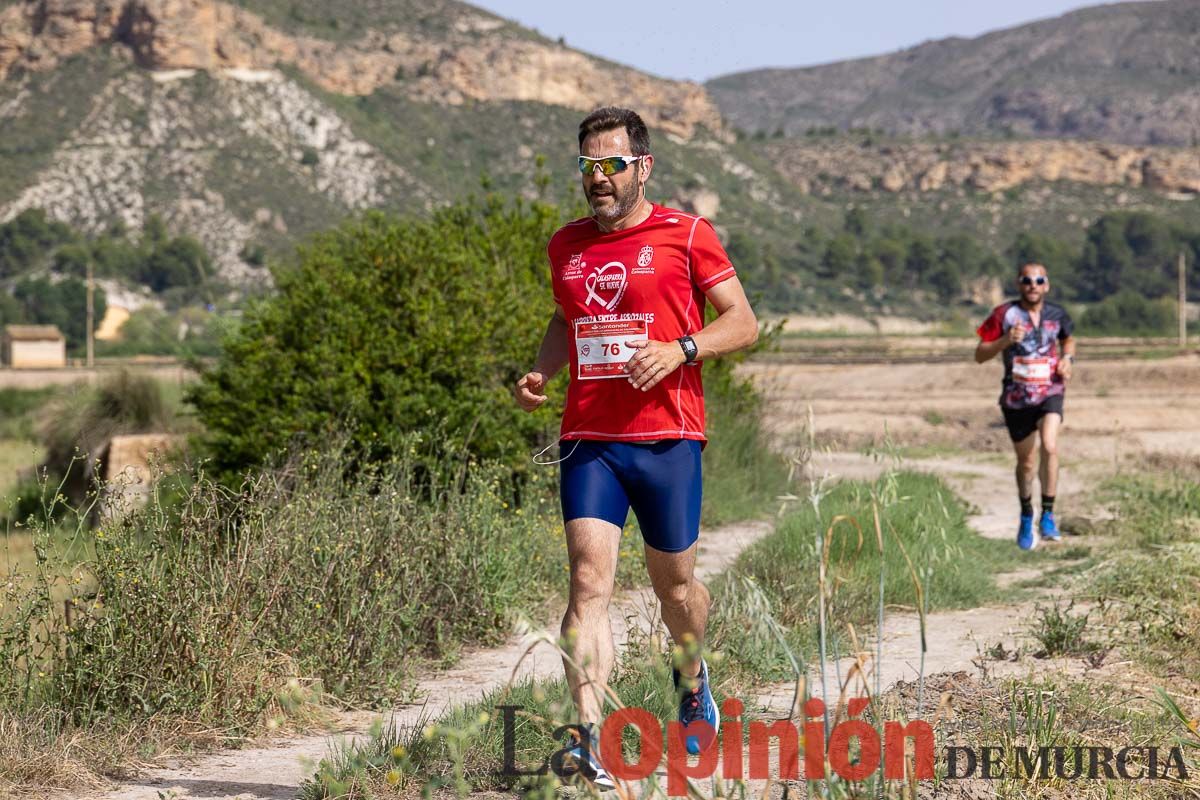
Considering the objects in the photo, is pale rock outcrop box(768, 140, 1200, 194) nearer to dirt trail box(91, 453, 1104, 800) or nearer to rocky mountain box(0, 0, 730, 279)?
rocky mountain box(0, 0, 730, 279)

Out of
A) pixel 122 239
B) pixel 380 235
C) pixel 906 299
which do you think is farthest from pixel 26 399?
pixel 906 299

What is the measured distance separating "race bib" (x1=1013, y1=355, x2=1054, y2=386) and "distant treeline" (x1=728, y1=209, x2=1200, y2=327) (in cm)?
9568

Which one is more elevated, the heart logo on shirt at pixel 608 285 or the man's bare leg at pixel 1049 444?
the heart logo on shirt at pixel 608 285

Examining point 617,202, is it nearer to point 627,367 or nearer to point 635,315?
point 635,315

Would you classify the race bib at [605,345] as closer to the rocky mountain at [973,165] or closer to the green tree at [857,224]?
the green tree at [857,224]

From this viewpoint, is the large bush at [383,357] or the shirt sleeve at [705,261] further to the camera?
the large bush at [383,357]

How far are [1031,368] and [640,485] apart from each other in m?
6.33

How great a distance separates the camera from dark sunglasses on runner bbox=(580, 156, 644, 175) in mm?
4430

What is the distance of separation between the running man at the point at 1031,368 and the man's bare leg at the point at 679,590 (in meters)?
5.68

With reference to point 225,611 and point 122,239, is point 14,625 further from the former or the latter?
point 122,239

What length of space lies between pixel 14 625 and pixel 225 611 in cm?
74

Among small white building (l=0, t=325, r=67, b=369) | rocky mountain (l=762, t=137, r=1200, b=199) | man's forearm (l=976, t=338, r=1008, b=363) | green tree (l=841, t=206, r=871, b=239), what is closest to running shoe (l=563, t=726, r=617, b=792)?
man's forearm (l=976, t=338, r=1008, b=363)

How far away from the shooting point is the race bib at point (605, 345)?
4.37m

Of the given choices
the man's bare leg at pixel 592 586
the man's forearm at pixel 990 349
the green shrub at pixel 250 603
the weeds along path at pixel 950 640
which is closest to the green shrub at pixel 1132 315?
the man's forearm at pixel 990 349
